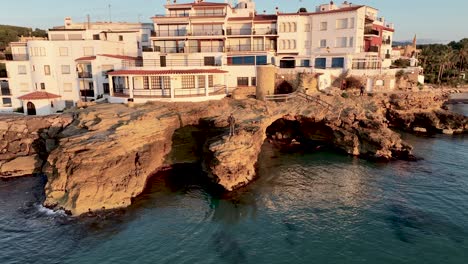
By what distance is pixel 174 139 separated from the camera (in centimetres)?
4012

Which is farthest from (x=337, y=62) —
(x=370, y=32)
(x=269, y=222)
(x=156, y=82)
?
(x=269, y=222)

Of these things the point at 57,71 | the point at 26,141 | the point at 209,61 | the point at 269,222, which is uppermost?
the point at 209,61

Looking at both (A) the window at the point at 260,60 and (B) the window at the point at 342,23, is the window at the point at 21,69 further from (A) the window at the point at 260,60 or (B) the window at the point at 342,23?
(B) the window at the point at 342,23

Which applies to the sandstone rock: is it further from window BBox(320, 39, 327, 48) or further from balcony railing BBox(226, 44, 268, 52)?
window BBox(320, 39, 327, 48)

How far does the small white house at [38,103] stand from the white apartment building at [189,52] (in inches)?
6.4

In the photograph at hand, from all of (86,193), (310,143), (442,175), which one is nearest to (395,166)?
(442,175)

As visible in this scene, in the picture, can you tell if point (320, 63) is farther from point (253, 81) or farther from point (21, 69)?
point (21, 69)

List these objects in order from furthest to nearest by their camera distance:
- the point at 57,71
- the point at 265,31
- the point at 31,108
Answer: the point at 265,31
the point at 57,71
the point at 31,108

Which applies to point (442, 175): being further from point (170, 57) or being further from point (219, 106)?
point (170, 57)

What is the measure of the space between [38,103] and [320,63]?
4726cm

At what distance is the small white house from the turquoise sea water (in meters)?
15.9

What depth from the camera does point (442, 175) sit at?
36.6m

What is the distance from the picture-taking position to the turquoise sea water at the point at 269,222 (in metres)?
23.5

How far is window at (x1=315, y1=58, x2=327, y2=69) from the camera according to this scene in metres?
59.9
